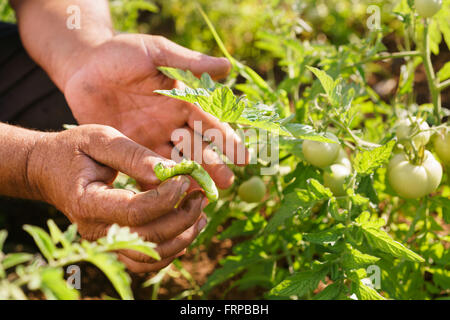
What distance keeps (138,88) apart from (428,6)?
73 cm

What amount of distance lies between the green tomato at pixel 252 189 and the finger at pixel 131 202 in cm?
34

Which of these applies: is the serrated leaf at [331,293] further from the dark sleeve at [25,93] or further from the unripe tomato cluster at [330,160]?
the dark sleeve at [25,93]

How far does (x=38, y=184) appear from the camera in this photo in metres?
0.97

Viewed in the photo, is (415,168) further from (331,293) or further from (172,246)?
(172,246)

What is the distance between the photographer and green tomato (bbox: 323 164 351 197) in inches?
39.1

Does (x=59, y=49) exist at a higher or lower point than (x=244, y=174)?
higher

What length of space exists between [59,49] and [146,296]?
0.83 metres

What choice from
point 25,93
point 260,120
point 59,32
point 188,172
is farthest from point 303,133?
point 25,93

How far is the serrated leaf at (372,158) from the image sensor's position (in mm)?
837

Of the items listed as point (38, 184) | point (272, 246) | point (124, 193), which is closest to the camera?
point (124, 193)

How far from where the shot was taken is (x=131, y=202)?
2.62ft

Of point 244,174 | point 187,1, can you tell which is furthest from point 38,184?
point 187,1
